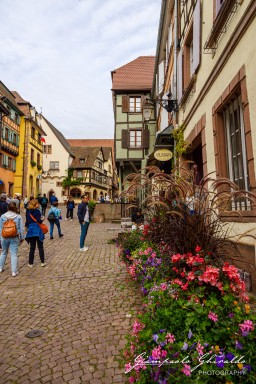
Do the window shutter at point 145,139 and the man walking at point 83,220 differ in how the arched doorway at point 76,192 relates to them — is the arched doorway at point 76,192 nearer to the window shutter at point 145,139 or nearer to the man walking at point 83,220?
the window shutter at point 145,139

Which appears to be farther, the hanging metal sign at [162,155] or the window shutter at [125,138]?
the window shutter at [125,138]

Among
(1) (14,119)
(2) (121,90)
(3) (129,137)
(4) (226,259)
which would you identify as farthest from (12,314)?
(1) (14,119)

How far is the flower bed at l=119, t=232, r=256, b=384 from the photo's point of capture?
1.77m

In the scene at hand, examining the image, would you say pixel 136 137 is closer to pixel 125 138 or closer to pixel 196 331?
pixel 125 138

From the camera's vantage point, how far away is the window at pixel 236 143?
4913 millimetres

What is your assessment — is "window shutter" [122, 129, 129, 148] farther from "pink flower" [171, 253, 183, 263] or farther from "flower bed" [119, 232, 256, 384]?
"pink flower" [171, 253, 183, 263]

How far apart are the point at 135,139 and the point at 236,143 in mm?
15527

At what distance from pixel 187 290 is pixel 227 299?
37 centimetres

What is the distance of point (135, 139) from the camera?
20359mm

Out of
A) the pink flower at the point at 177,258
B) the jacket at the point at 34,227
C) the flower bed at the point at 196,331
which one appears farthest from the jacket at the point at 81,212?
the pink flower at the point at 177,258

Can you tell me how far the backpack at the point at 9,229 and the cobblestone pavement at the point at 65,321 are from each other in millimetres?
922

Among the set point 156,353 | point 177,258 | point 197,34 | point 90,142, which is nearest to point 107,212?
point 197,34

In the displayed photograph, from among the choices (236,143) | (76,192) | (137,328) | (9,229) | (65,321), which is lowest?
(65,321)

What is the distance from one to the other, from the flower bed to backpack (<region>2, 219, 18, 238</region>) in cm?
413
